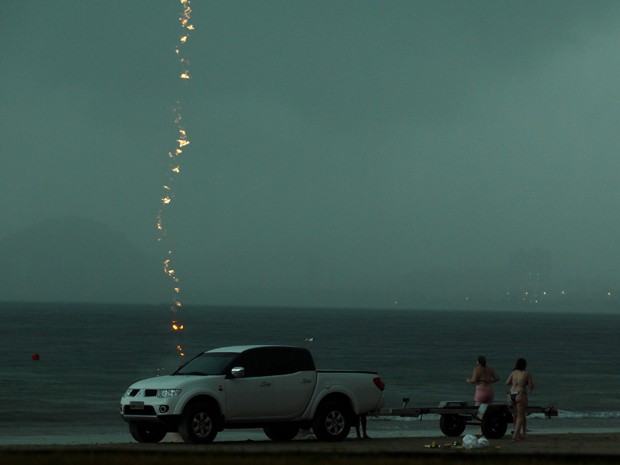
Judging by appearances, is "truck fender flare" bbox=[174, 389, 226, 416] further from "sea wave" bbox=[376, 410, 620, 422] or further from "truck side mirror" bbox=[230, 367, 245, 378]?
"sea wave" bbox=[376, 410, 620, 422]

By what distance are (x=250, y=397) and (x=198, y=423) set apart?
1.22 m

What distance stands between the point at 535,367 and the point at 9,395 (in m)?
48.7

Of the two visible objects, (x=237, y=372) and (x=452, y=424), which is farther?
(x=452, y=424)

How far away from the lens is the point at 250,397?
2181cm

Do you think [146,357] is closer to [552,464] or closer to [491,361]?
[491,361]

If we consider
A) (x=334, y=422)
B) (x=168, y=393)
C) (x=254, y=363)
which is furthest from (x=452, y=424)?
(x=168, y=393)

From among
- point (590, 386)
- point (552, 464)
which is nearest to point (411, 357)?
point (590, 386)

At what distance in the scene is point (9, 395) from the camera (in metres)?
52.8

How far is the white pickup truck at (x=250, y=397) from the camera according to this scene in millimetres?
21062

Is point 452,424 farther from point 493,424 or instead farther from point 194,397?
point 194,397

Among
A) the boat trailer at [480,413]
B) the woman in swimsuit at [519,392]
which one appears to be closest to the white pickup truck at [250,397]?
the boat trailer at [480,413]

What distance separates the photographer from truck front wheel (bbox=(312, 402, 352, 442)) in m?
22.5

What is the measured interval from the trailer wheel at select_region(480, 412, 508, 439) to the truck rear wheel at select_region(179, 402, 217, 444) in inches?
225

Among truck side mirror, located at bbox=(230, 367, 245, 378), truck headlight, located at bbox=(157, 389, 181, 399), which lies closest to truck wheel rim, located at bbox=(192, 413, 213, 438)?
truck headlight, located at bbox=(157, 389, 181, 399)
